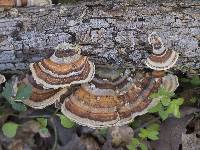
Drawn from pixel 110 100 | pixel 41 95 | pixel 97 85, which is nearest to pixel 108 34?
pixel 97 85

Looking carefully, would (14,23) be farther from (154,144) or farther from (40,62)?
(154,144)

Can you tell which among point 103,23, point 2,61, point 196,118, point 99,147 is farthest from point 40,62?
point 196,118

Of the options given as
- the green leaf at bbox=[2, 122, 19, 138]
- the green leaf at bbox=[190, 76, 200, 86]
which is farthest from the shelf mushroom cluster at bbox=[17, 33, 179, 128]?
the green leaf at bbox=[190, 76, 200, 86]

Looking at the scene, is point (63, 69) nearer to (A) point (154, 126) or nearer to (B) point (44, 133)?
(B) point (44, 133)

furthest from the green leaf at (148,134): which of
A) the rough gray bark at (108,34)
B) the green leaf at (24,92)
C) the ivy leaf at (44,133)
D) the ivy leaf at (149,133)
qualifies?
the green leaf at (24,92)

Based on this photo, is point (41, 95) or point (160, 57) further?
point (41, 95)

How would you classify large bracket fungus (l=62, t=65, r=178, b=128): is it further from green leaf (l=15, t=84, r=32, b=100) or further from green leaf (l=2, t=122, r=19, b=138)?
green leaf (l=2, t=122, r=19, b=138)

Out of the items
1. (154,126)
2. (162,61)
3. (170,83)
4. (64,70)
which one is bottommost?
(154,126)
